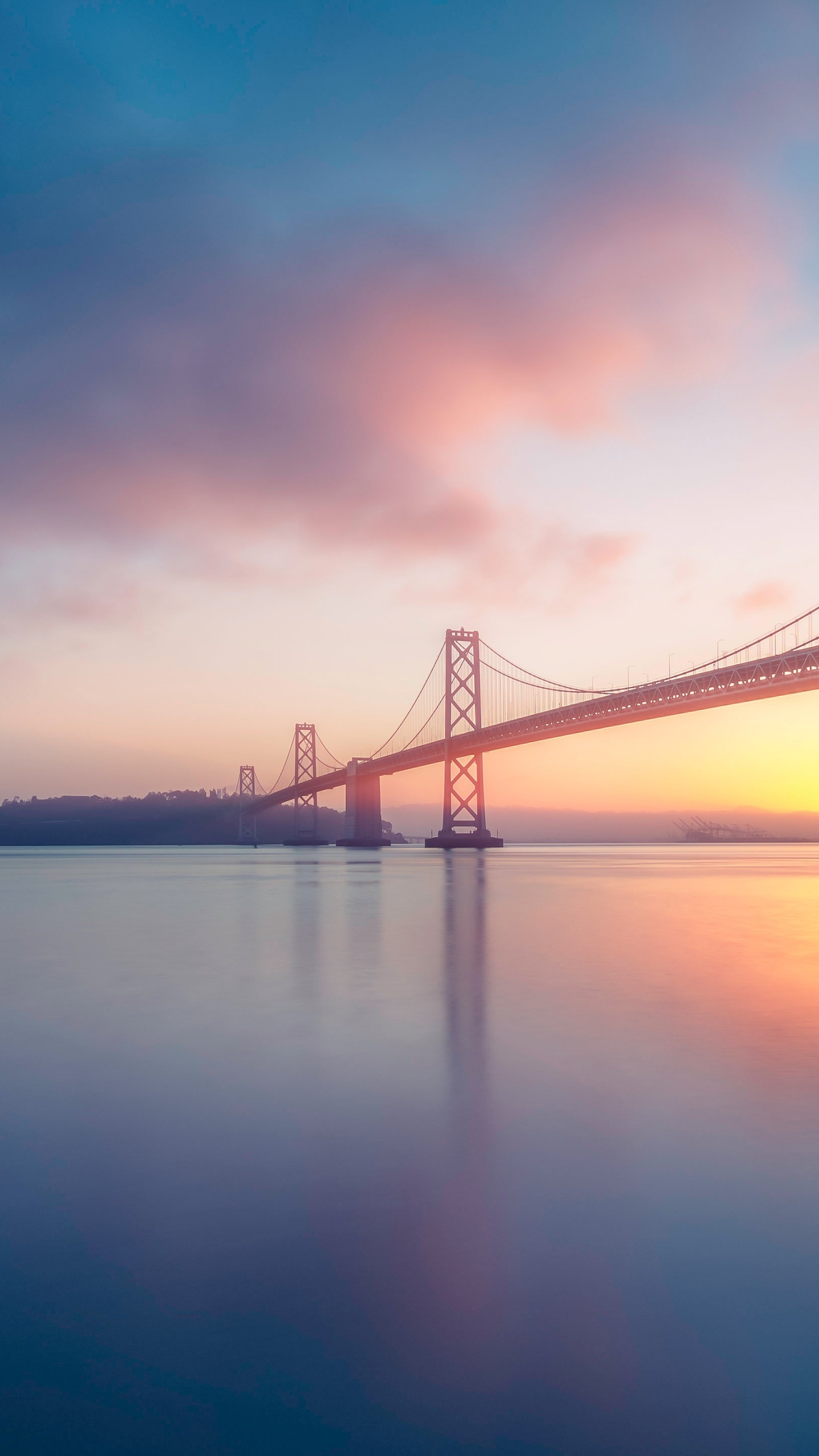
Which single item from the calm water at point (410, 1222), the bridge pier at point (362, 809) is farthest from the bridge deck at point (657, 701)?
the calm water at point (410, 1222)

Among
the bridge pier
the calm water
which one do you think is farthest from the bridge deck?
the calm water

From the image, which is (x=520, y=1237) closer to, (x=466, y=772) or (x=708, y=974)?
(x=708, y=974)

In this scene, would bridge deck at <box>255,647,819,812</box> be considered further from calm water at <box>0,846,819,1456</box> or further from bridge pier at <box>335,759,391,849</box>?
calm water at <box>0,846,819,1456</box>

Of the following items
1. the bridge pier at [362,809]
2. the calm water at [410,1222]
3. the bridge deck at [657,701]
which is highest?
the bridge deck at [657,701]

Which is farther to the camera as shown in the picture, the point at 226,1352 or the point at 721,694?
the point at 721,694

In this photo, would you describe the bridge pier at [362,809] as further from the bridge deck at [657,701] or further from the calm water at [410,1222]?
the calm water at [410,1222]

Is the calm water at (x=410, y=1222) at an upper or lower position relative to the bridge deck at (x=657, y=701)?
lower

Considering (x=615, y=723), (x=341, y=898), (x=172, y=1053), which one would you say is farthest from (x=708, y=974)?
(x=615, y=723)
